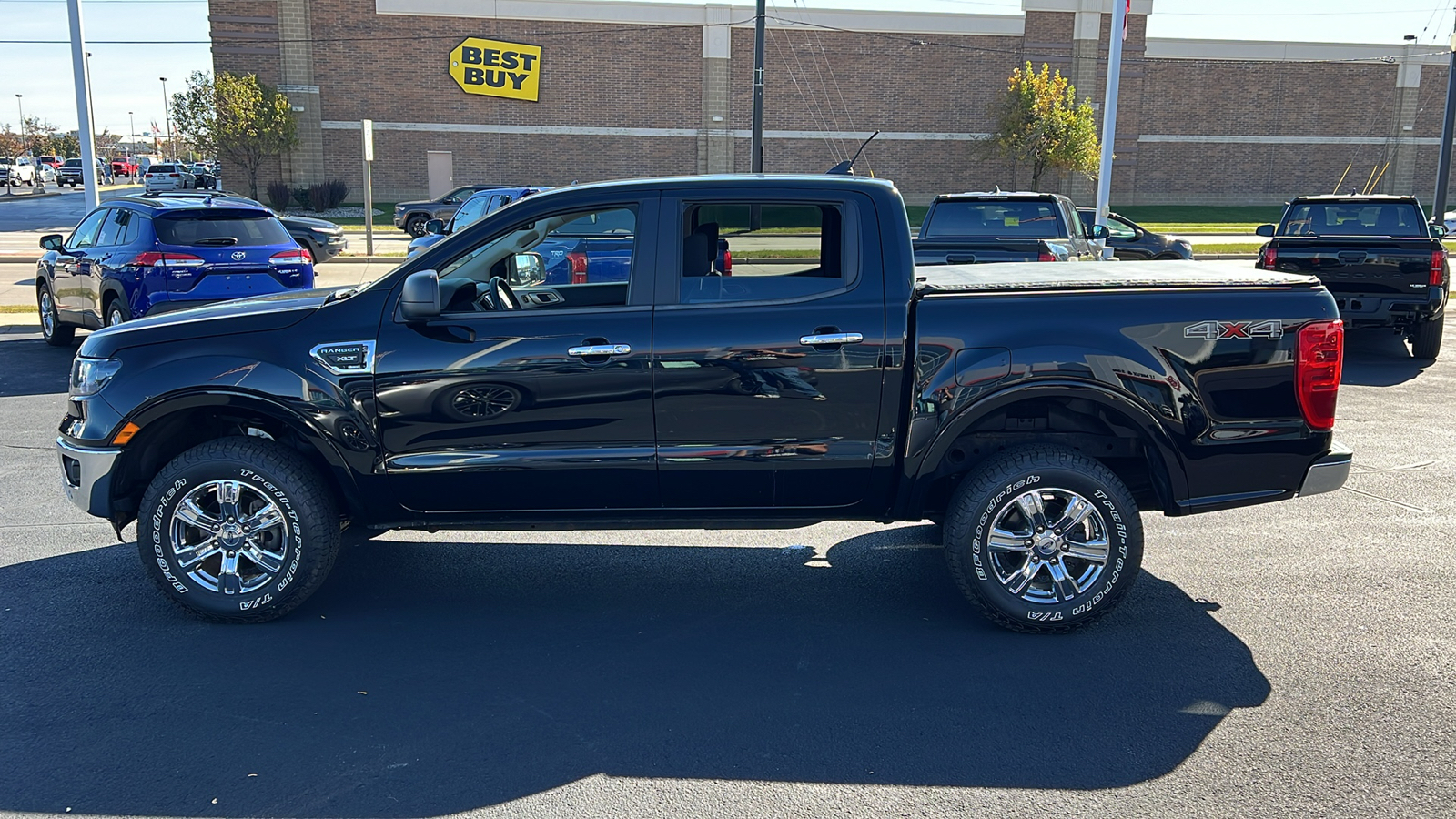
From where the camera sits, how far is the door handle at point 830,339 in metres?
4.78

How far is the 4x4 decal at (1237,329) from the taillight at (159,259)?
9834mm

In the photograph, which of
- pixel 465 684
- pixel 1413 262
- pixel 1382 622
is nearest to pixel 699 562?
pixel 465 684

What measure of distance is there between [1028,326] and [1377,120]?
5490cm

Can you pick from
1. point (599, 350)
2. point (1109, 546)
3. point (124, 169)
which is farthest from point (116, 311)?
point (124, 169)

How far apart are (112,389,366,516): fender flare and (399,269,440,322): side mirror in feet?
2.30

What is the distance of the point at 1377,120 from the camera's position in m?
50.4

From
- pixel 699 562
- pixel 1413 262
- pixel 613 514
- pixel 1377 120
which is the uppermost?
pixel 1377 120

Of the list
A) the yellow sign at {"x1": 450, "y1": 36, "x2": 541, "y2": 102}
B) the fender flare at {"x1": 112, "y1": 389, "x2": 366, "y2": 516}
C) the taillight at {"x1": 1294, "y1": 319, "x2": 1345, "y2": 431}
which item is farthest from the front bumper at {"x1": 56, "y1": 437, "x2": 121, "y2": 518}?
the yellow sign at {"x1": 450, "y1": 36, "x2": 541, "y2": 102}

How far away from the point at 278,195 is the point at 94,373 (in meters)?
39.8

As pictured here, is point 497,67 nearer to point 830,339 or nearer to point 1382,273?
point 1382,273

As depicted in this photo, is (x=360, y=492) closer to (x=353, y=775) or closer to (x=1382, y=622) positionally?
(x=353, y=775)

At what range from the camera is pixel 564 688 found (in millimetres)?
4355

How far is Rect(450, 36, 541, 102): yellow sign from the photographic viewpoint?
1693 inches

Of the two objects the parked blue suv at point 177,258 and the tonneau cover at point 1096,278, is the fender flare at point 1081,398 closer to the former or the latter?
the tonneau cover at point 1096,278
